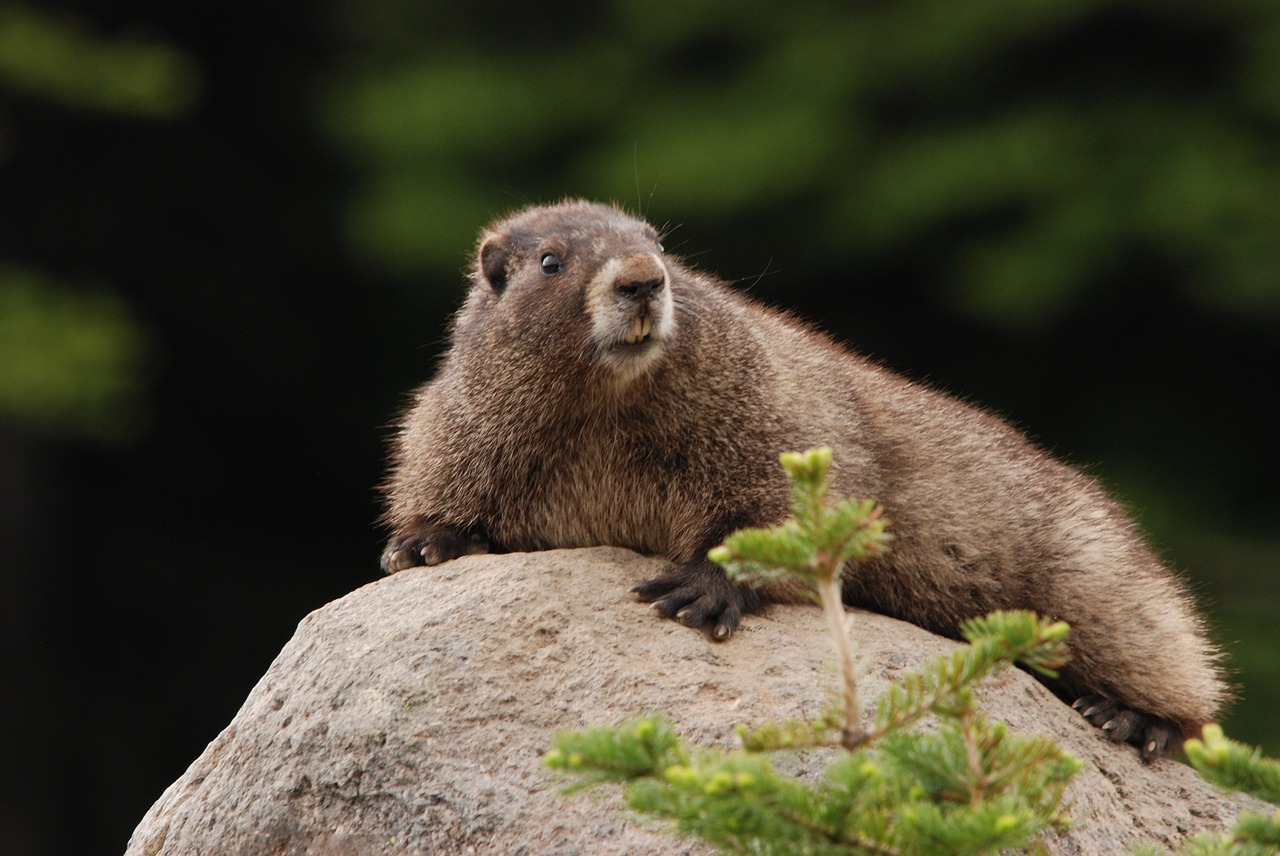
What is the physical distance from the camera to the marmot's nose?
5.57 metres

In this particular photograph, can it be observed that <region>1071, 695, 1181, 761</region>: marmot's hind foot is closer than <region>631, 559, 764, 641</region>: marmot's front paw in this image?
No

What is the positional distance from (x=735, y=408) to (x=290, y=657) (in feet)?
6.44

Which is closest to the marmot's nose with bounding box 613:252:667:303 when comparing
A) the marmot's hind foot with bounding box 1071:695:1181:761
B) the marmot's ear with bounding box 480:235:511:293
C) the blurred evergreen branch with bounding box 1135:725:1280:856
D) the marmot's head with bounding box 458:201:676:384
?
the marmot's head with bounding box 458:201:676:384

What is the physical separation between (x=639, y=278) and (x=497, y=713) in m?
1.69

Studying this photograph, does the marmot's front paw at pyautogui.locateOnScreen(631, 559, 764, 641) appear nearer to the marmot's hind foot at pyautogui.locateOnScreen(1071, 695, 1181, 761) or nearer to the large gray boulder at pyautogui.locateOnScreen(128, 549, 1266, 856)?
the large gray boulder at pyautogui.locateOnScreen(128, 549, 1266, 856)

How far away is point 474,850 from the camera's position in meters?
4.52

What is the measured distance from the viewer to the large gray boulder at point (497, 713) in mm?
4625

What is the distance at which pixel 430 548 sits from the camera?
6.04m

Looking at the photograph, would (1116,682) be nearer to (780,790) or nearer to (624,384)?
(624,384)

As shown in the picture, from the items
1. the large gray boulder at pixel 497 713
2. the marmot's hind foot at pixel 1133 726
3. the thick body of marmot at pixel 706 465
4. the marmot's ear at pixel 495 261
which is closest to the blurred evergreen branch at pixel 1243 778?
the large gray boulder at pixel 497 713

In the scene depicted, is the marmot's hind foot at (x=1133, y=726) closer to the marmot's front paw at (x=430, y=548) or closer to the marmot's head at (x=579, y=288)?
the marmot's head at (x=579, y=288)

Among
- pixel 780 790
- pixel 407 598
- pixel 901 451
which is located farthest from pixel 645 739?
pixel 901 451

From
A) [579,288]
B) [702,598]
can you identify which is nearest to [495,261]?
[579,288]

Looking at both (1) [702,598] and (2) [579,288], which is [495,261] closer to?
(2) [579,288]
